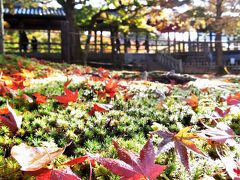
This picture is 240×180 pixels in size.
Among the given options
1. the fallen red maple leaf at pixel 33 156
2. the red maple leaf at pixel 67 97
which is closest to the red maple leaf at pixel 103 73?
the red maple leaf at pixel 67 97

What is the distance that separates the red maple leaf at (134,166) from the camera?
3.72 ft

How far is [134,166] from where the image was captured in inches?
46.6

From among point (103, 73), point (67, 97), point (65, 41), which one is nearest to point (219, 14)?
point (65, 41)

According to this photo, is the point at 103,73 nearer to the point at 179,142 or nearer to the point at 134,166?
the point at 179,142

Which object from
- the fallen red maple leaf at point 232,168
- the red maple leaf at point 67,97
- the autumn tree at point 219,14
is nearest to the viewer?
the fallen red maple leaf at point 232,168

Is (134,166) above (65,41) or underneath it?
underneath

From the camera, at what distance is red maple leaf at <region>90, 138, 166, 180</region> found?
1134 mm

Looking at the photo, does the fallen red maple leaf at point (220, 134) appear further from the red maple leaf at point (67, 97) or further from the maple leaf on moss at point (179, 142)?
the red maple leaf at point (67, 97)

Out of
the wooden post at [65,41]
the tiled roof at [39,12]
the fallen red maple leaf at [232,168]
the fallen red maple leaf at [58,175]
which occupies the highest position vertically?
the tiled roof at [39,12]

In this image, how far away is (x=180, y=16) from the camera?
18.0 metres

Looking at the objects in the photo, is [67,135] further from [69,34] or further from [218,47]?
[218,47]

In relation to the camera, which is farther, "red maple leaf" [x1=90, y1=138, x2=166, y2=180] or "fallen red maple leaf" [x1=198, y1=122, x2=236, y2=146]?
"fallen red maple leaf" [x1=198, y1=122, x2=236, y2=146]

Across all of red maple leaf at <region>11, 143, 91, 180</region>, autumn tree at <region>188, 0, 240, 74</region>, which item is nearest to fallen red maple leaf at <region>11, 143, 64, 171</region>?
red maple leaf at <region>11, 143, 91, 180</region>

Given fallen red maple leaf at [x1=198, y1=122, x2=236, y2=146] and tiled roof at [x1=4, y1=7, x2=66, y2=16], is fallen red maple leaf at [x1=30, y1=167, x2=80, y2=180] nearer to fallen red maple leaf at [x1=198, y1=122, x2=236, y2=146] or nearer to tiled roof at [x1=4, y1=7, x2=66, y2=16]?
fallen red maple leaf at [x1=198, y1=122, x2=236, y2=146]
